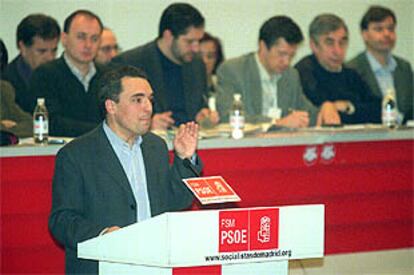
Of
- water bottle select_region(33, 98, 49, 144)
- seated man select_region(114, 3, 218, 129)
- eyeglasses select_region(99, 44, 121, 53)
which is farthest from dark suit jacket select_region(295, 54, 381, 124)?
water bottle select_region(33, 98, 49, 144)

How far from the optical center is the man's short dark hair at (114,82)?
3.96 m

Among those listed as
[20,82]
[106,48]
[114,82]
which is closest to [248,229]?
[114,82]

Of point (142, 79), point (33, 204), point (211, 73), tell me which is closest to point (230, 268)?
point (142, 79)

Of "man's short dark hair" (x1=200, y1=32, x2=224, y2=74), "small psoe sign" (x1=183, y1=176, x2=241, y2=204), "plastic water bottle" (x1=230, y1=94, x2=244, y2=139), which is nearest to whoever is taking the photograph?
"small psoe sign" (x1=183, y1=176, x2=241, y2=204)

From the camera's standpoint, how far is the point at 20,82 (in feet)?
19.7

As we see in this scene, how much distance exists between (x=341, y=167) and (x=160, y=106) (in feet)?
3.75

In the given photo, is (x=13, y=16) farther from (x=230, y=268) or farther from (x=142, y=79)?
(x=230, y=268)

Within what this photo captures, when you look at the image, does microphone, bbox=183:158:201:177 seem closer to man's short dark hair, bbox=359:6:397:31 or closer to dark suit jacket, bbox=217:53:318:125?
dark suit jacket, bbox=217:53:318:125

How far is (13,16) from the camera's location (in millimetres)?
6297

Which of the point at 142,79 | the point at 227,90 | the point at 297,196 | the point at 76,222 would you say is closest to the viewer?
the point at 76,222

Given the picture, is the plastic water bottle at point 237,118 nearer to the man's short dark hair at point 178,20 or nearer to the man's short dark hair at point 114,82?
the man's short dark hair at point 178,20

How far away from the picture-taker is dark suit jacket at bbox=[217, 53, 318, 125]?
6.18 meters

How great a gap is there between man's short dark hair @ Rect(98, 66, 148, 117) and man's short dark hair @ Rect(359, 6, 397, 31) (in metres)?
3.66

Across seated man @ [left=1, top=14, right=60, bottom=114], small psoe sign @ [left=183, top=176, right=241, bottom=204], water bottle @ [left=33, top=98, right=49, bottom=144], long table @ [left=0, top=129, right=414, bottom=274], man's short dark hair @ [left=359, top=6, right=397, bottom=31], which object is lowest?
long table @ [left=0, top=129, right=414, bottom=274]
